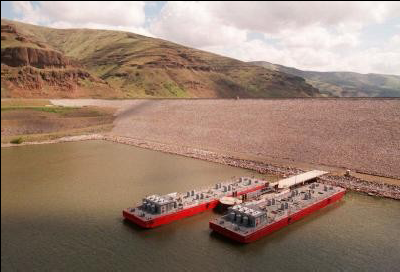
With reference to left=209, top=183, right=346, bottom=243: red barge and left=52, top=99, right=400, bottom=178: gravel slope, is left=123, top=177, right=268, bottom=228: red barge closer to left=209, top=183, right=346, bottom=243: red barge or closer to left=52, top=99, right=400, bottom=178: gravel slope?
left=209, top=183, right=346, bottom=243: red barge

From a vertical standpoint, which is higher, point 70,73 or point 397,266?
point 70,73

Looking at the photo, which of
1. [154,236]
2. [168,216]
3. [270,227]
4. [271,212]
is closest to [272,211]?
[271,212]

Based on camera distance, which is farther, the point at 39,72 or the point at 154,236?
the point at 39,72

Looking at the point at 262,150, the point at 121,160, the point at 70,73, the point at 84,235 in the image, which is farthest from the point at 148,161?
the point at 70,73

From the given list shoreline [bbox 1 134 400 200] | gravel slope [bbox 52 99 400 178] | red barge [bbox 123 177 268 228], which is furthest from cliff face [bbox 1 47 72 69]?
red barge [bbox 123 177 268 228]

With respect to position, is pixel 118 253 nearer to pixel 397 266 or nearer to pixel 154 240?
pixel 154 240

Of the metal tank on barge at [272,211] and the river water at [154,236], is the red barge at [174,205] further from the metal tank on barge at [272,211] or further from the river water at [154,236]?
the metal tank on barge at [272,211]

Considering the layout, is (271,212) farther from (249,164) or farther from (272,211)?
(249,164)
